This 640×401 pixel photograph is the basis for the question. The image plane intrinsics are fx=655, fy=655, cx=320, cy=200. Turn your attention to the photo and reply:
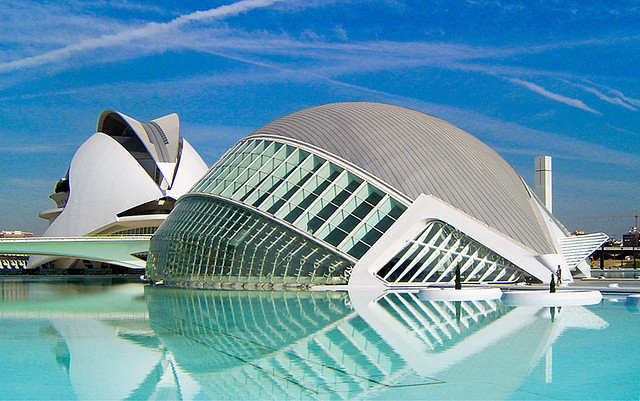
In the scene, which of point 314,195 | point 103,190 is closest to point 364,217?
point 314,195

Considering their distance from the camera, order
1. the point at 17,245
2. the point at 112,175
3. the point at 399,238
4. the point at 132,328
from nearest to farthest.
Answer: the point at 132,328
the point at 399,238
the point at 17,245
the point at 112,175

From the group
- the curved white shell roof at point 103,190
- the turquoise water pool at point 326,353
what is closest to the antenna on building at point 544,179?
the turquoise water pool at point 326,353

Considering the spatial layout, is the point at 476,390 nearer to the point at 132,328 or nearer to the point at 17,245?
the point at 132,328

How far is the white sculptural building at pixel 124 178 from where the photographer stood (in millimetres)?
56469

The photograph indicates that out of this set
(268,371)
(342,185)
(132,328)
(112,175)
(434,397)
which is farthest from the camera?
(112,175)

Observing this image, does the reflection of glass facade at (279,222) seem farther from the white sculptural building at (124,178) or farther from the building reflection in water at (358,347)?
the white sculptural building at (124,178)

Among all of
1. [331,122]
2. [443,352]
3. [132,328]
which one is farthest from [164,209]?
[443,352]

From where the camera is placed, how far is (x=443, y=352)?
10164mm

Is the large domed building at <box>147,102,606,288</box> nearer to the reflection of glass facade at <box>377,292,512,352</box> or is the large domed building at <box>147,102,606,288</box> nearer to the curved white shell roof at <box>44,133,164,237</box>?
the reflection of glass facade at <box>377,292,512,352</box>

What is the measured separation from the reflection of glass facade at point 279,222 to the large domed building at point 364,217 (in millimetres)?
49

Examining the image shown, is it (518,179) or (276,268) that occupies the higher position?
(518,179)

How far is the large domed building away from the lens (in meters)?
25.5

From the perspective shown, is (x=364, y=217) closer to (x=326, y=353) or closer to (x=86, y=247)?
(x=326, y=353)

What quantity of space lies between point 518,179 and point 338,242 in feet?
37.5
